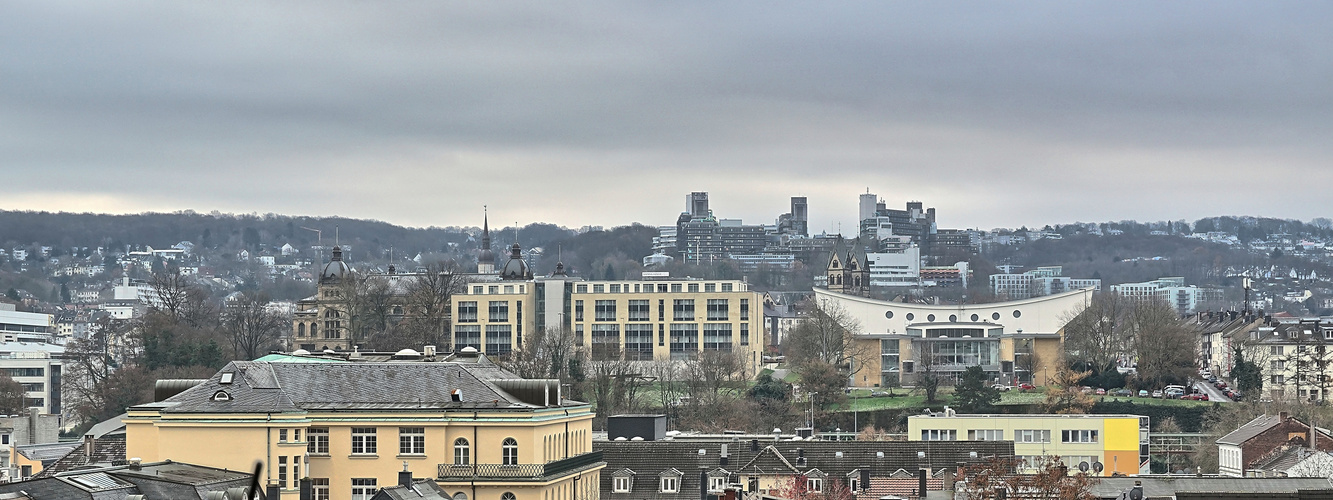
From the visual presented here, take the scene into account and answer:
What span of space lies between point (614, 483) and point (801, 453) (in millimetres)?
6831

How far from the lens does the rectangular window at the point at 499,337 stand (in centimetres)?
15875

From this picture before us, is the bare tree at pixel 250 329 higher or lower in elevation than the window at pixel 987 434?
higher

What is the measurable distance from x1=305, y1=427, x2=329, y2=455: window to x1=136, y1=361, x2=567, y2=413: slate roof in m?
0.63

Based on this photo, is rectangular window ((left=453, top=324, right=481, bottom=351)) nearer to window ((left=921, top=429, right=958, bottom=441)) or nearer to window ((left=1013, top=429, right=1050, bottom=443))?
window ((left=921, top=429, right=958, bottom=441))

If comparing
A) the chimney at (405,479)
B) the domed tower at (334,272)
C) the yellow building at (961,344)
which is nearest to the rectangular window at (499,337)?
Result: the domed tower at (334,272)

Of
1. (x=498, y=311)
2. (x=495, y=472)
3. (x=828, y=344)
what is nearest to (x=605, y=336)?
(x=498, y=311)

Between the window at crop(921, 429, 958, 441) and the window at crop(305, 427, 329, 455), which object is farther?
the window at crop(921, 429, 958, 441)

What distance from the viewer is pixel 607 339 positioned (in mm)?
158500

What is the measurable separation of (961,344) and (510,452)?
85.2 metres

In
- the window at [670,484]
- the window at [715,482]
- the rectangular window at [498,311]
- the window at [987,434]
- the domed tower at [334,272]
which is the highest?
the domed tower at [334,272]

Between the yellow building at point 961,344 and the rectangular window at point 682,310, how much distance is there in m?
10.2

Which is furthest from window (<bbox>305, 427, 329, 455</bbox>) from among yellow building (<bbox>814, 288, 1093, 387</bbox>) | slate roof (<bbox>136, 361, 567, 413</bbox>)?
yellow building (<bbox>814, 288, 1093, 387</bbox>)

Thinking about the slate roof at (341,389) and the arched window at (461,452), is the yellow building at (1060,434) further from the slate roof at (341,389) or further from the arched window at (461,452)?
the arched window at (461,452)

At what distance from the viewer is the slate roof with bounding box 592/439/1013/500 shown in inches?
3046
